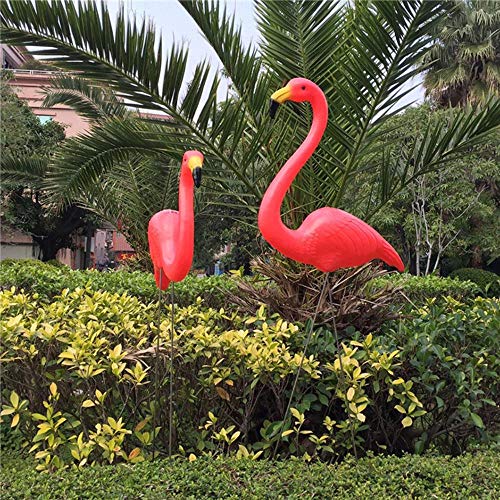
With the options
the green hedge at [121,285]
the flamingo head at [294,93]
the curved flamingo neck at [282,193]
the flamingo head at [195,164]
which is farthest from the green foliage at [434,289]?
the flamingo head at [195,164]

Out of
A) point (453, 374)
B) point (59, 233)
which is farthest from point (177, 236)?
point (59, 233)

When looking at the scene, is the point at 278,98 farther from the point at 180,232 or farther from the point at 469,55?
the point at 469,55

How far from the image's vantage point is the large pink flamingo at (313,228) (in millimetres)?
2393

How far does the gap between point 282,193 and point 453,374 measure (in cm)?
131

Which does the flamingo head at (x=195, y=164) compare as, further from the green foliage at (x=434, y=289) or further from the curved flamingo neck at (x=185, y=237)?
the green foliage at (x=434, y=289)

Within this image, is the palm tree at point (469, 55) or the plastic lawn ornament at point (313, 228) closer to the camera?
the plastic lawn ornament at point (313, 228)

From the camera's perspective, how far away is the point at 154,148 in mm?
3637

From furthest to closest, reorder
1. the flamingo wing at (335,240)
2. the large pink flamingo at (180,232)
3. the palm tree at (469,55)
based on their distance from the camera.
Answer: the palm tree at (469,55)
the flamingo wing at (335,240)
the large pink flamingo at (180,232)

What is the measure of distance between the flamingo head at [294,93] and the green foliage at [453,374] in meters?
1.43

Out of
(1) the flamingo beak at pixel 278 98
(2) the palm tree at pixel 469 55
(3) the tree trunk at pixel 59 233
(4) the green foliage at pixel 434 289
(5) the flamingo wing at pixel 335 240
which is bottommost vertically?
(4) the green foliage at pixel 434 289

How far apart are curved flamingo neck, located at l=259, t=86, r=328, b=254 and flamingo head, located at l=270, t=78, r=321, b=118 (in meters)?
0.03

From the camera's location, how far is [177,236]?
241 cm

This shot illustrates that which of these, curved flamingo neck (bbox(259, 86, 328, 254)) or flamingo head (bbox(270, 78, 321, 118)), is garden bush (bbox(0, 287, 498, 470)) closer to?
curved flamingo neck (bbox(259, 86, 328, 254))

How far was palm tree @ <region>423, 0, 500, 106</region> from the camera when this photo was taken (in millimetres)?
12945
